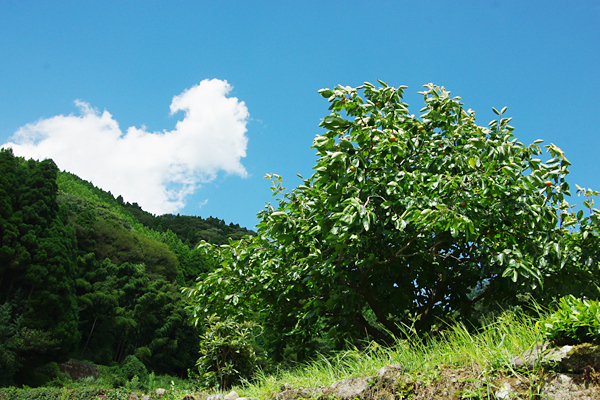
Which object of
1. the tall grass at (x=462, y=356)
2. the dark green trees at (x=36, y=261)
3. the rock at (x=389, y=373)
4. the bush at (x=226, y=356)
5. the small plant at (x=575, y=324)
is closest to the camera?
the small plant at (x=575, y=324)

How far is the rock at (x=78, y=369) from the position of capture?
25.8 m

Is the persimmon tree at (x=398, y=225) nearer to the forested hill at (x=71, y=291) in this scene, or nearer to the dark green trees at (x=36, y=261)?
the forested hill at (x=71, y=291)

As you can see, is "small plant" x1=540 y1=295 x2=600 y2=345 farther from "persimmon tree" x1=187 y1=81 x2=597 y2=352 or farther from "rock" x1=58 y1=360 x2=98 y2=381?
"rock" x1=58 y1=360 x2=98 y2=381

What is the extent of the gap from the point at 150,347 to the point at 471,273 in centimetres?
3351

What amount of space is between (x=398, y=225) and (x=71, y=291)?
2742cm

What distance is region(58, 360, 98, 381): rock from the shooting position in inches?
1014


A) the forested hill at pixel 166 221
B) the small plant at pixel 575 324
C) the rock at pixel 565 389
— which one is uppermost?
the forested hill at pixel 166 221

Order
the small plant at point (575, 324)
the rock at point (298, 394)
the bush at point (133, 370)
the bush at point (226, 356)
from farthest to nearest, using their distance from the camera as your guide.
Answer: the bush at point (133, 370), the bush at point (226, 356), the rock at point (298, 394), the small plant at point (575, 324)

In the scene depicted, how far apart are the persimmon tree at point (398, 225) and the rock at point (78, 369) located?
976 inches

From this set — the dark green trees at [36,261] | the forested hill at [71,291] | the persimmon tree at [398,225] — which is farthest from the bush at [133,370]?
the persimmon tree at [398,225]

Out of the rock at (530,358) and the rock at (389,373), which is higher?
the rock at (530,358)

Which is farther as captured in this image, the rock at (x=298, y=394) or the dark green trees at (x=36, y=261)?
the dark green trees at (x=36, y=261)

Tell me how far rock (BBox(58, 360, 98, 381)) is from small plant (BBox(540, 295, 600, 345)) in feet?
97.4

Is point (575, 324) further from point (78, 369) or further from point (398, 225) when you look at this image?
point (78, 369)
